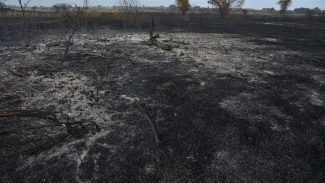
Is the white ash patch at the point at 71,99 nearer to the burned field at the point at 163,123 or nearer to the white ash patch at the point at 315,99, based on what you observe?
the burned field at the point at 163,123

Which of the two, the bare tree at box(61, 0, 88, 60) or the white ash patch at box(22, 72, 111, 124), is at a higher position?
the bare tree at box(61, 0, 88, 60)

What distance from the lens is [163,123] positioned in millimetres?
3258

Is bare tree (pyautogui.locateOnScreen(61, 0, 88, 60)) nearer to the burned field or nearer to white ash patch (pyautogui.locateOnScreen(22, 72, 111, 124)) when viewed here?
the burned field

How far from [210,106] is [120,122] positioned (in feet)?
5.95

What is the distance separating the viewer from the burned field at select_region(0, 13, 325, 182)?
2328 millimetres

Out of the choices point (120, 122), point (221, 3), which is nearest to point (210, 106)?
point (120, 122)

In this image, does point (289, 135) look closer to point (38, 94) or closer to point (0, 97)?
point (38, 94)

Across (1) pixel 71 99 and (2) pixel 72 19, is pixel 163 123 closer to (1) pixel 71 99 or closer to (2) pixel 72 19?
(1) pixel 71 99

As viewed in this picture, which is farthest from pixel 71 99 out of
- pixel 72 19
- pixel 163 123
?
pixel 72 19

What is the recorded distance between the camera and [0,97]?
13.3ft

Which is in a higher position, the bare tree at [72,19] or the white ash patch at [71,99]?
the bare tree at [72,19]

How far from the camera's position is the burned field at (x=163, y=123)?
7.64 ft

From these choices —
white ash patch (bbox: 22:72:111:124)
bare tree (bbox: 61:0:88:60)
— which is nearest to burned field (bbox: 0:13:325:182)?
white ash patch (bbox: 22:72:111:124)

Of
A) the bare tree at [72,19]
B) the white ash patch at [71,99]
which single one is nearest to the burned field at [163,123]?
the white ash patch at [71,99]
